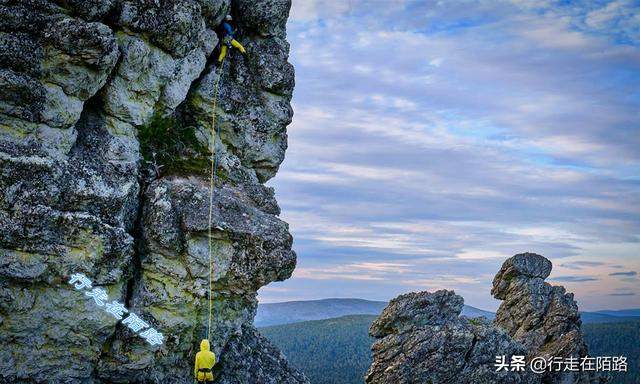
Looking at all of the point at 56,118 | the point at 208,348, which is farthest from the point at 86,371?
the point at 56,118

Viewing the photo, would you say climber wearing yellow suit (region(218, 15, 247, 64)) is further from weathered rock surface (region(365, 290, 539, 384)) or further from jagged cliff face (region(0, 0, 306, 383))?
weathered rock surface (region(365, 290, 539, 384))

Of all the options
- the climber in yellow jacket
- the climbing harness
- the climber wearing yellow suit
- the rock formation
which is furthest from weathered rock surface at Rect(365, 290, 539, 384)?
the climber wearing yellow suit

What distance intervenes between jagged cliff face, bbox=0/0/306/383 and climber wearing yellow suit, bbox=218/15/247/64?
56 cm

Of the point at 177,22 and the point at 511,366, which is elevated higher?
the point at 177,22

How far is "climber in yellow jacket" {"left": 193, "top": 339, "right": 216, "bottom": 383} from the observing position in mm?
27219

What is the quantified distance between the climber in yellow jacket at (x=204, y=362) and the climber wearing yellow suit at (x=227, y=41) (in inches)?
525

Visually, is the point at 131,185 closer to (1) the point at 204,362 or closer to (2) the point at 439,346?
(1) the point at 204,362

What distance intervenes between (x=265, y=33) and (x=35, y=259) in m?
15.6

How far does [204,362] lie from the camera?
27266mm

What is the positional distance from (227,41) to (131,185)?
888 centimetres

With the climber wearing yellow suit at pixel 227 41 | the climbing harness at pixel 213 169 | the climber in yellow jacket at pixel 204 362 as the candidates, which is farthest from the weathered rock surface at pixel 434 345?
the climber wearing yellow suit at pixel 227 41

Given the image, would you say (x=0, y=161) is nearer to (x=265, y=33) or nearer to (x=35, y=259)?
(x=35, y=259)

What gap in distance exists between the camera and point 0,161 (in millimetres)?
23719

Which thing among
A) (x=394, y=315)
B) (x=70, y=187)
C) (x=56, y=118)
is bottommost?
(x=394, y=315)
